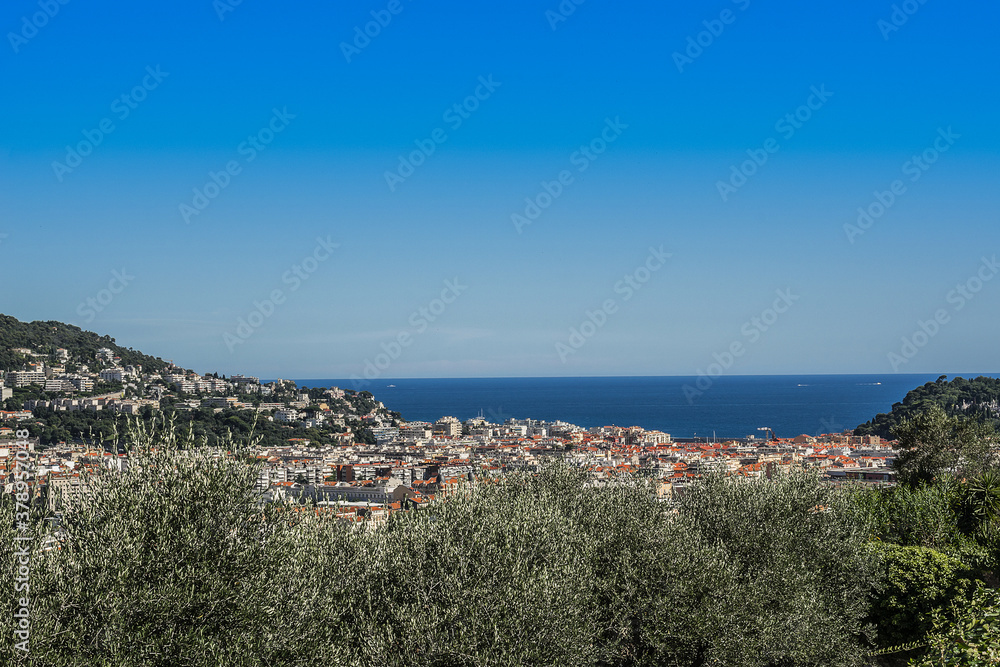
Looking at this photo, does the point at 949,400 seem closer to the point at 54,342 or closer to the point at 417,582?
the point at 417,582

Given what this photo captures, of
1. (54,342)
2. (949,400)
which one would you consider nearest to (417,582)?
(949,400)

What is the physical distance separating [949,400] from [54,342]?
96.5 meters

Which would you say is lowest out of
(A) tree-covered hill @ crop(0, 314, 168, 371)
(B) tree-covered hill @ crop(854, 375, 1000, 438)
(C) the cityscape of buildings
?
(C) the cityscape of buildings

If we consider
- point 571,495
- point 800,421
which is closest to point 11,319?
point 571,495

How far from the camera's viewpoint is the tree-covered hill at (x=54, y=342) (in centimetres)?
6825

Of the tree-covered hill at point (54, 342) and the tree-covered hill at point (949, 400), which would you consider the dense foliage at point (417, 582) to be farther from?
the tree-covered hill at point (54, 342)

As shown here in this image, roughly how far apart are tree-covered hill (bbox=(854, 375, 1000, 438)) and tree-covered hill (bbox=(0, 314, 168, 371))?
80.2m

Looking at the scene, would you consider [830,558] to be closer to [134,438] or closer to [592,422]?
[134,438]

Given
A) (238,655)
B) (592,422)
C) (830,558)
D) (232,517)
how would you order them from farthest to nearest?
1. (592,422)
2. (830,558)
3. (232,517)
4. (238,655)

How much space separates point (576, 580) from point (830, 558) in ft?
25.6

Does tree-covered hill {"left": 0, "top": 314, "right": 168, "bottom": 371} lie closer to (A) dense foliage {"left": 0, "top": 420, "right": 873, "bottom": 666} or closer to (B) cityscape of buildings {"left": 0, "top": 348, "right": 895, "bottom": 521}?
(B) cityscape of buildings {"left": 0, "top": 348, "right": 895, "bottom": 521}

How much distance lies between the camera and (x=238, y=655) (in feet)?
24.5

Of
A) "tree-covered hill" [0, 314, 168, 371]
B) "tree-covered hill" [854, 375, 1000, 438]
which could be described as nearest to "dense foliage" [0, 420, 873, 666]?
"tree-covered hill" [854, 375, 1000, 438]

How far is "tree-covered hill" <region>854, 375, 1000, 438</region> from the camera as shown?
214ft
